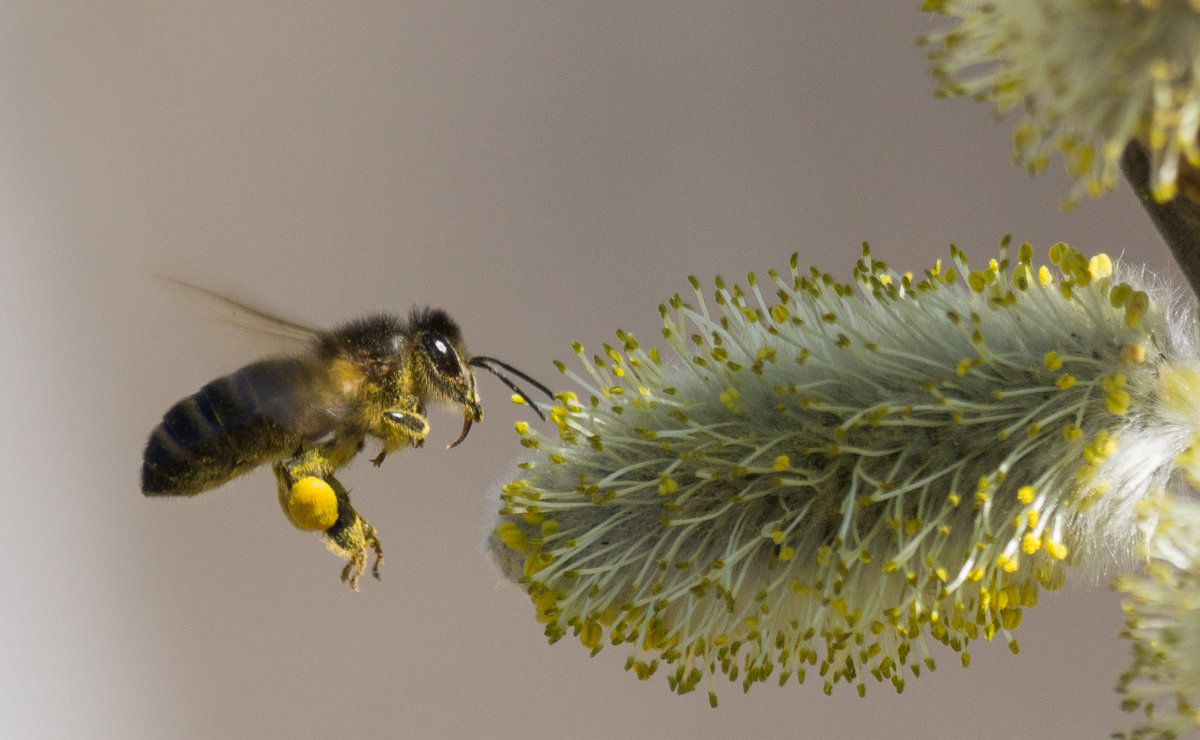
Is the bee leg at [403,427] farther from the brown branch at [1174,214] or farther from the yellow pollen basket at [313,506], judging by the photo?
the brown branch at [1174,214]

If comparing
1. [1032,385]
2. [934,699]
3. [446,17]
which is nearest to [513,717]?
[934,699]

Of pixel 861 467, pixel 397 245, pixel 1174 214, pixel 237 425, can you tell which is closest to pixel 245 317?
pixel 237 425

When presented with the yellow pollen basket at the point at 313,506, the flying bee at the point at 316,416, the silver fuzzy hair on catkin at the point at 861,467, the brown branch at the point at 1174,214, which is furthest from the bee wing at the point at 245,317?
the brown branch at the point at 1174,214

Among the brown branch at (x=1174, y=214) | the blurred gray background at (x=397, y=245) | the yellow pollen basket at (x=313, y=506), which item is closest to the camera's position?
the brown branch at (x=1174, y=214)

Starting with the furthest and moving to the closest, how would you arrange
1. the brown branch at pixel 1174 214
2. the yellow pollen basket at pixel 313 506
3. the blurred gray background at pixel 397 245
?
1. the blurred gray background at pixel 397 245
2. the yellow pollen basket at pixel 313 506
3. the brown branch at pixel 1174 214

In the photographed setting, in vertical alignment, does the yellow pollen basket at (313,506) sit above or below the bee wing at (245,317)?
below

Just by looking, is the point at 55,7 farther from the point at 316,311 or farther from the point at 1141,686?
the point at 1141,686

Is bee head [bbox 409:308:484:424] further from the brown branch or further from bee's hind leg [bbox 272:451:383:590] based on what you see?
the brown branch

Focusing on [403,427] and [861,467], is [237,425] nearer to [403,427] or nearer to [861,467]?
[403,427]
